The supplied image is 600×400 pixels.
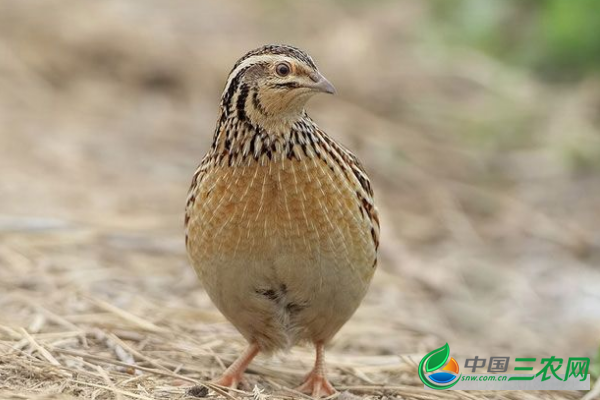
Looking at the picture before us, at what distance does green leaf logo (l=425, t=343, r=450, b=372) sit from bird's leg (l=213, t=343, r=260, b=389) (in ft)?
3.12

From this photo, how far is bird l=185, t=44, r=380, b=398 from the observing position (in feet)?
15.7

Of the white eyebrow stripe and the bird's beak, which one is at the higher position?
the white eyebrow stripe

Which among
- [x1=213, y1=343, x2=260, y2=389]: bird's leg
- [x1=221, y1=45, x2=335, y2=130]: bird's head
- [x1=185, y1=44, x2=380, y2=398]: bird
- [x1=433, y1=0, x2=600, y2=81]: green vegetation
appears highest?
[x1=433, y1=0, x2=600, y2=81]: green vegetation

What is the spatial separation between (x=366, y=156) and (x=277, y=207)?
5.28 metres

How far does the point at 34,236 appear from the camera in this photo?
25.2ft

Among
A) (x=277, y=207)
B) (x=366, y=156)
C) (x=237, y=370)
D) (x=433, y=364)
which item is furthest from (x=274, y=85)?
(x=366, y=156)

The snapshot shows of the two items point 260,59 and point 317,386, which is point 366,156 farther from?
point 260,59

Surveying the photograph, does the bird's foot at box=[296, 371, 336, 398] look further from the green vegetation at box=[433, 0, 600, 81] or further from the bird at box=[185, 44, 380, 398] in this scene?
the green vegetation at box=[433, 0, 600, 81]

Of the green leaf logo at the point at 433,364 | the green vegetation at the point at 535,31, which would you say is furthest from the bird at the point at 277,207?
the green vegetation at the point at 535,31

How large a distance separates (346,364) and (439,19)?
Result: 8779 millimetres

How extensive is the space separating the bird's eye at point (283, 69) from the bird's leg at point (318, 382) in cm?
148

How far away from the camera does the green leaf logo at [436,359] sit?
5.66m

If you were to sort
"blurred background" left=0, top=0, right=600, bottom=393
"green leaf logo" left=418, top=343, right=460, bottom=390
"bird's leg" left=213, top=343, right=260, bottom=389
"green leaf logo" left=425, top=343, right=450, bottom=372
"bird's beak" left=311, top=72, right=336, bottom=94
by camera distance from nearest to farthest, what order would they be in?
"bird's beak" left=311, top=72, right=336, bottom=94, "bird's leg" left=213, top=343, right=260, bottom=389, "green leaf logo" left=418, top=343, right=460, bottom=390, "green leaf logo" left=425, top=343, right=450, bottom=372, "blurred background" left=0, top=0, right=600, bottom=393

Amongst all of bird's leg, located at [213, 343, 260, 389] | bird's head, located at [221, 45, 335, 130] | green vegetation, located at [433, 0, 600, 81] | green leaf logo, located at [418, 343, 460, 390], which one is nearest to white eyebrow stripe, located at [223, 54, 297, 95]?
bird's head, located at [221, 45, 335, 130]
